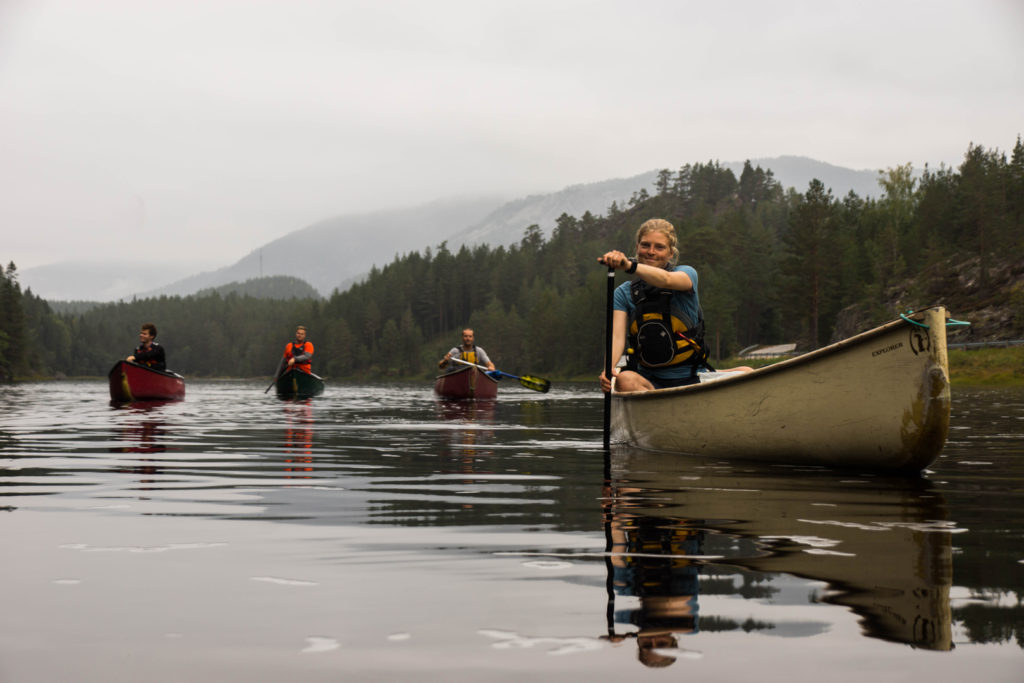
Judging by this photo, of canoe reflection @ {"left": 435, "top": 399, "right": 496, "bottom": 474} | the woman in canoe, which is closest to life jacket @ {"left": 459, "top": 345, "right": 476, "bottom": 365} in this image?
canoe reflection @ {"left": 435, "top": 399, "right": 496, "bottom": 474}

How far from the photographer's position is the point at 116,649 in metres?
2.55

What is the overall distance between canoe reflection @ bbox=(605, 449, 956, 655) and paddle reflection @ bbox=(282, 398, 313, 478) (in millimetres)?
2782

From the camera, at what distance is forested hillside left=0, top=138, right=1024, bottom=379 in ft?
256

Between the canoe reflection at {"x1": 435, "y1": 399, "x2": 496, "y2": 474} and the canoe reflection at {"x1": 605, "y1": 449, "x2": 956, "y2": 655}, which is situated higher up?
the canoe reflection at {"x1": 605, "y1": 449, "x2": 956, "y2": 655}

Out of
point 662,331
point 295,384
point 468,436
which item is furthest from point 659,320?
point 295,384

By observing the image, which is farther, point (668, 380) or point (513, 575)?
point (668, 380)

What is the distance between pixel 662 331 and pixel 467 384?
16.3 metres

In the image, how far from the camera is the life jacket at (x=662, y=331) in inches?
332

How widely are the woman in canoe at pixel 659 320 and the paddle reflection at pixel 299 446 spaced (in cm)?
323

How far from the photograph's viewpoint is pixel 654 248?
27.0 ft

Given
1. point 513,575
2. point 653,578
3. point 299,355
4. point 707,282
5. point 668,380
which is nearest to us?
point 653,578

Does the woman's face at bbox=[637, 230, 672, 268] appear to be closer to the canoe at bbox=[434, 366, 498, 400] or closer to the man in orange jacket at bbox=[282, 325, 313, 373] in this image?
the canoe at bbox=[434, 366, 498, 400]

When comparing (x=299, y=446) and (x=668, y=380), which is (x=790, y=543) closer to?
(x=668, y=380)

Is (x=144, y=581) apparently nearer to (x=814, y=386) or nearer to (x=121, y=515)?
(x=121, y=515)
